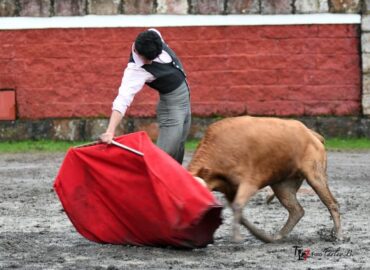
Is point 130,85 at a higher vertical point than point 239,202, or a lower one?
higher

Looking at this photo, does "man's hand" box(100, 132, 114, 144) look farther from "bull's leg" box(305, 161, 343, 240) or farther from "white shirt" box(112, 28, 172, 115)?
"bull's leg" box(305, 161, 343, 240)

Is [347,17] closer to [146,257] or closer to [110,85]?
[110,85]

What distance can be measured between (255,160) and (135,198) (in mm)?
943

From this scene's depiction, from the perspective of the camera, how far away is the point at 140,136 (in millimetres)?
8164

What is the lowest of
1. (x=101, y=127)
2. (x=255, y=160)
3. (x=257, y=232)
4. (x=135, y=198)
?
(x=101, y=127)

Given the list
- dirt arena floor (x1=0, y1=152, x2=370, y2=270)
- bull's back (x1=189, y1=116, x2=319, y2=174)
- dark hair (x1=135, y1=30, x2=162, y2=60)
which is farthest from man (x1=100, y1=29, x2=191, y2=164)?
dirt arena floor (x1=0, y1=152, x2=370, y2=270)

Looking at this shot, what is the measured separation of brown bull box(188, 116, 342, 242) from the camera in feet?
27.3

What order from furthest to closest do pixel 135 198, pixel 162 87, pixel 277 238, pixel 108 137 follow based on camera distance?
pixel 277 238
pixel 162 87
pixel 108 137
pixel 135 198

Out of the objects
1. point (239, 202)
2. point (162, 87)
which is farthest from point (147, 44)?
point (239, 202)

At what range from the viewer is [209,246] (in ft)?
27.3

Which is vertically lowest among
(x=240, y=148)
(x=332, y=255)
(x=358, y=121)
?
(x=358, y=121)

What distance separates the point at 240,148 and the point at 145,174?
77 centimetres

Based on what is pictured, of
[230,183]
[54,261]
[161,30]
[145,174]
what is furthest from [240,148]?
[161,30]

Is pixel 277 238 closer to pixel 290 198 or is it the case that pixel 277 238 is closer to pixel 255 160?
pixel 290 198
